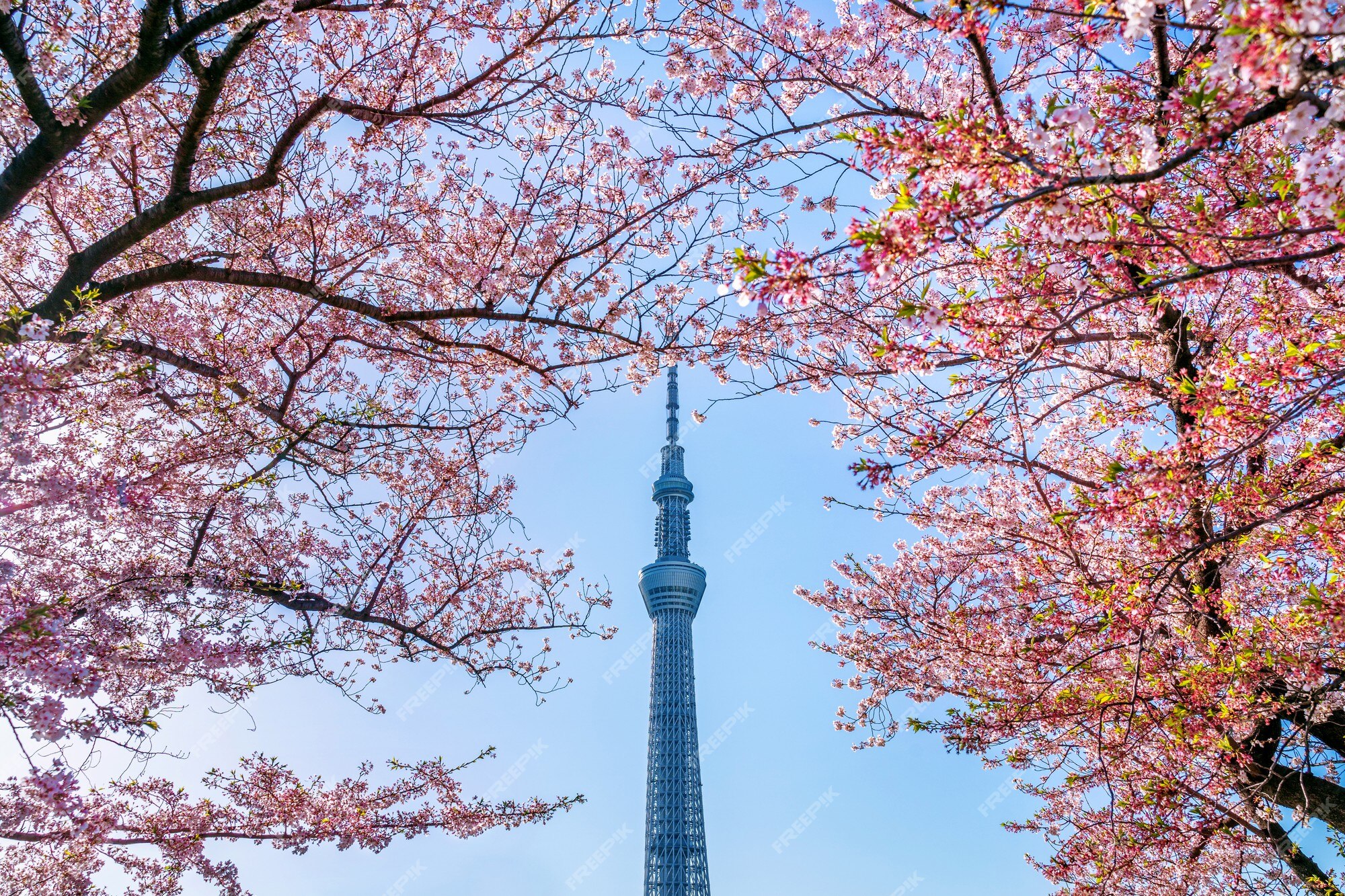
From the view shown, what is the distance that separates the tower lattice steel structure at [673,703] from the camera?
Result: 42.1 meters

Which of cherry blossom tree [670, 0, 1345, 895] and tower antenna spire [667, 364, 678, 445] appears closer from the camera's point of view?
cherry blossom tree [670, 0, 1345, 895]

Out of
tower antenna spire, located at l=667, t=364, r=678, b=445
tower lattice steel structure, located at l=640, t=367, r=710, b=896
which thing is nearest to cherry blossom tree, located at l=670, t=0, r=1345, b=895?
tower lattice steel structure, located at l=640, t=367, r=710, b=896

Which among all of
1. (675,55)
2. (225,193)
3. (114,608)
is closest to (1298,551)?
(675,55)

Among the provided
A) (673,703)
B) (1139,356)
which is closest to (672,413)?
(673,703)

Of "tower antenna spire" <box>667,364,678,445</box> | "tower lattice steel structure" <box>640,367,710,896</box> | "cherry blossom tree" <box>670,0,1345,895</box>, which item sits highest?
"tower antenna spire" <box>667,364,678,445</box>

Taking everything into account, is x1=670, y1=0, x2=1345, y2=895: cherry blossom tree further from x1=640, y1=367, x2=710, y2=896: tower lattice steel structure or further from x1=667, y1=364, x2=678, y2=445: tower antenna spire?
x1=667, y1=364, x2=678, y2=445: tower antenna spire

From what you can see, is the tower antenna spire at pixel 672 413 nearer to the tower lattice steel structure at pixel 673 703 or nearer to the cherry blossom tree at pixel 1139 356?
the tower lattice steel structure at pixel 673 703

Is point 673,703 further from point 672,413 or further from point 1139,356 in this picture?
point 1139,356

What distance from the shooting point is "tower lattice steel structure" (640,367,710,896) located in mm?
42062

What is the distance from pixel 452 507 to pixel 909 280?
16.2 feet

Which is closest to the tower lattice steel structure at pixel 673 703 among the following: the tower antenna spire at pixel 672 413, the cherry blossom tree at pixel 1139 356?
the tower antenna spire at pixel 672 413

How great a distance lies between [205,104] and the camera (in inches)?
161

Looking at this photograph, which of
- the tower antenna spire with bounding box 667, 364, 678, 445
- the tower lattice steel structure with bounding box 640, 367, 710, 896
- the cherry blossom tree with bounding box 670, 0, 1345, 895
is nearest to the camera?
the cherry blossom tree with bounding box 670, 0, 1345, 895

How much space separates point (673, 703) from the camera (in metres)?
45.5
